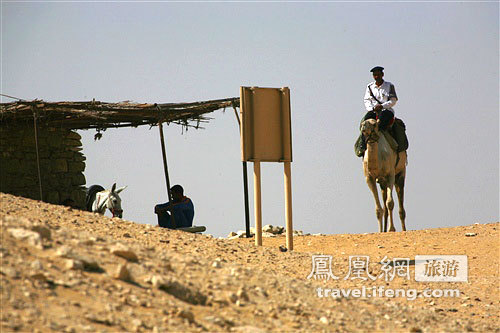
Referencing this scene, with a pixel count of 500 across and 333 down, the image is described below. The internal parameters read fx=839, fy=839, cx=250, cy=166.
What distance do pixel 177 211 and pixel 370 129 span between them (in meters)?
4.22

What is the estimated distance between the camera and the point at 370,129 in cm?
1631

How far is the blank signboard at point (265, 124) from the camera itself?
11.1 metres

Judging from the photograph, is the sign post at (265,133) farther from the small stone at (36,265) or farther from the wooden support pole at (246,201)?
the small stone at (36,265)

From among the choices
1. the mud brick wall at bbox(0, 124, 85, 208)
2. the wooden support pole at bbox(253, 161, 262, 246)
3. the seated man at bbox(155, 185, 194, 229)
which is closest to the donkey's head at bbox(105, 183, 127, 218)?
the mud brick wall at bbox(0, 124, 85, 208)

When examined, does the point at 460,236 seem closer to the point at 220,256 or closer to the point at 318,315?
the point at 220,256

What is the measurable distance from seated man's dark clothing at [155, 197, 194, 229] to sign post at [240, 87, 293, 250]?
3.71 m

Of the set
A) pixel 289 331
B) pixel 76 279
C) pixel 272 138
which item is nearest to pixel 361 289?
pixel 272 138

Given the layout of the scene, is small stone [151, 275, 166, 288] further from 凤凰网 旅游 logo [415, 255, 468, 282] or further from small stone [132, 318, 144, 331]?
凤凰网 旅游 logo [415, 255, 468, 282]

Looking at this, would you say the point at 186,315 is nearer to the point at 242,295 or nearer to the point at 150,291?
the point at 150,291

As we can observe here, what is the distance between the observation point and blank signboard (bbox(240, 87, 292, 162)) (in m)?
11.1

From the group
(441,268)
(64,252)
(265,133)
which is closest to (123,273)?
(64,252)

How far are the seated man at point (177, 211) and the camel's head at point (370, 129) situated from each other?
12.4 feet

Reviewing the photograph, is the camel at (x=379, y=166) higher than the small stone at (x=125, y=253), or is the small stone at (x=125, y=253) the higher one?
the camel at (x=379, y=166)

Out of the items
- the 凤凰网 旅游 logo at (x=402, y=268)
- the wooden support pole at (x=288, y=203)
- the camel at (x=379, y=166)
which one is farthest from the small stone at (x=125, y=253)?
the camel at (x=379, y=166)
